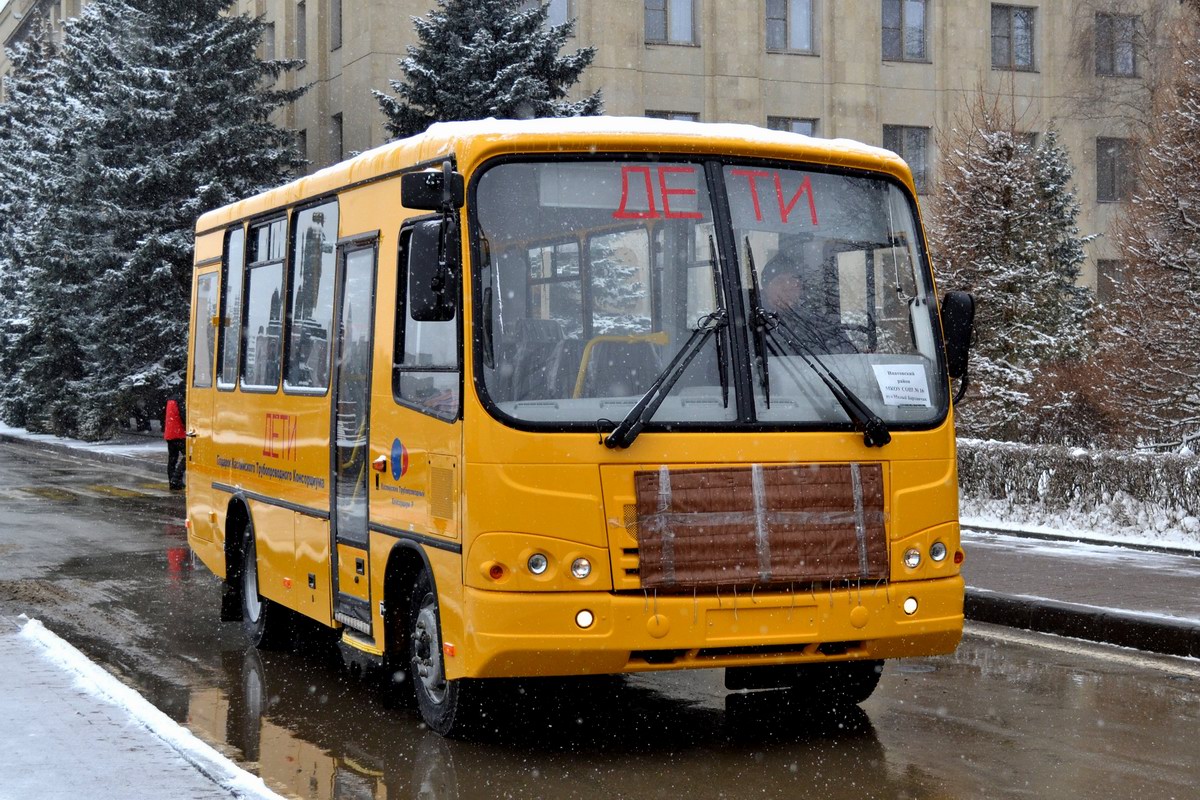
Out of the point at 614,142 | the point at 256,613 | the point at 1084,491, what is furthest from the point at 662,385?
the point at 1084,491

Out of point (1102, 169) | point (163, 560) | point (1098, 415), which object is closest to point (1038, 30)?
point (1102, 169)

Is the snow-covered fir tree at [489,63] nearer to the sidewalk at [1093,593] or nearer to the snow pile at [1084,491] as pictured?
the snow pile at [1084,491]

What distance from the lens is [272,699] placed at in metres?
9.48

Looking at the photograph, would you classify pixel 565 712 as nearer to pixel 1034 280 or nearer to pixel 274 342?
pixel 274 342

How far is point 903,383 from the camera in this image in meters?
8.15

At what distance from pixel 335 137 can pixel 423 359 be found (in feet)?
125

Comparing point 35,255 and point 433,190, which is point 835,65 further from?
point 433,190

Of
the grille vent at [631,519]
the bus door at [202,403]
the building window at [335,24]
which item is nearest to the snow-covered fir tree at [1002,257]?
the bus door at [202,403]

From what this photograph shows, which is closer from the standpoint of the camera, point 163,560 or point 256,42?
point 163,560

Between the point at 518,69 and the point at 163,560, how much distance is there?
17249mm

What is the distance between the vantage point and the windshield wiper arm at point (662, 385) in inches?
293

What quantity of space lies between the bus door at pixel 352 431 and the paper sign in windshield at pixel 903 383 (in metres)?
2.63

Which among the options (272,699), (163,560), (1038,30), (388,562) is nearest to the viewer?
(388,562)

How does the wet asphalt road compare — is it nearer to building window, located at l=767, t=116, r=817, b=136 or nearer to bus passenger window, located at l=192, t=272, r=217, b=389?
bus passenger window, located at l=192, t=272, r=217, b=389
